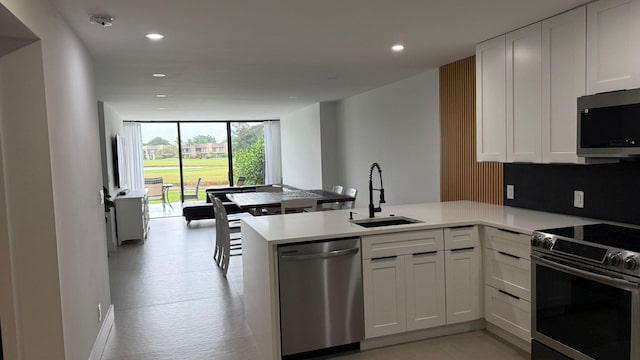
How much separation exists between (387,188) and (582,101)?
3.76 metres

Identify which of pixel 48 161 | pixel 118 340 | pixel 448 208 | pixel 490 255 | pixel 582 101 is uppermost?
pixel 582 101

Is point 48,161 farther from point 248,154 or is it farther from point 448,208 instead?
point 248,154

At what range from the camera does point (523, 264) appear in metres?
3.03

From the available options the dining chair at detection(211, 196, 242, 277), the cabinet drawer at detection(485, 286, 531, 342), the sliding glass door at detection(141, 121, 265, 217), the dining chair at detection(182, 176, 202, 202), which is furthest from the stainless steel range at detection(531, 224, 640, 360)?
the dining chair at detection(182, 176, 202, 202)

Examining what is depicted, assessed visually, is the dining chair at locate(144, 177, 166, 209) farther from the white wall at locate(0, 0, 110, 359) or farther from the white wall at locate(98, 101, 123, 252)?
the white wall at locate(0, 0, 110, 359)

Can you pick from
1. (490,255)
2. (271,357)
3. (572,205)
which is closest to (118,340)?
(271,357)

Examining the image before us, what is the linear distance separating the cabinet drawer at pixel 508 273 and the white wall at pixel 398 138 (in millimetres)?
1918

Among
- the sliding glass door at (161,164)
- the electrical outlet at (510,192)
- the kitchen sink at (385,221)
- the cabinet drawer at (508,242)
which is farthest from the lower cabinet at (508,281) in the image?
the sliding glass door at (161,164)

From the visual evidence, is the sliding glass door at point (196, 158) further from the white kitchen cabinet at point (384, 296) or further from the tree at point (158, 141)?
the white kitchen cabinet at point (384, 296)

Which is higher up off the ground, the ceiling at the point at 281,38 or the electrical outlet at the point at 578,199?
the ceiling at the point at 281,38

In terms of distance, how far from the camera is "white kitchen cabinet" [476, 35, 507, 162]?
370 centimetres

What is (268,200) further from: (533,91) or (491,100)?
(533,91)

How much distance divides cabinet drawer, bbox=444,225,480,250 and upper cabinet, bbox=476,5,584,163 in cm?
70

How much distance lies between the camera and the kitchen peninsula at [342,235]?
2996 mm
